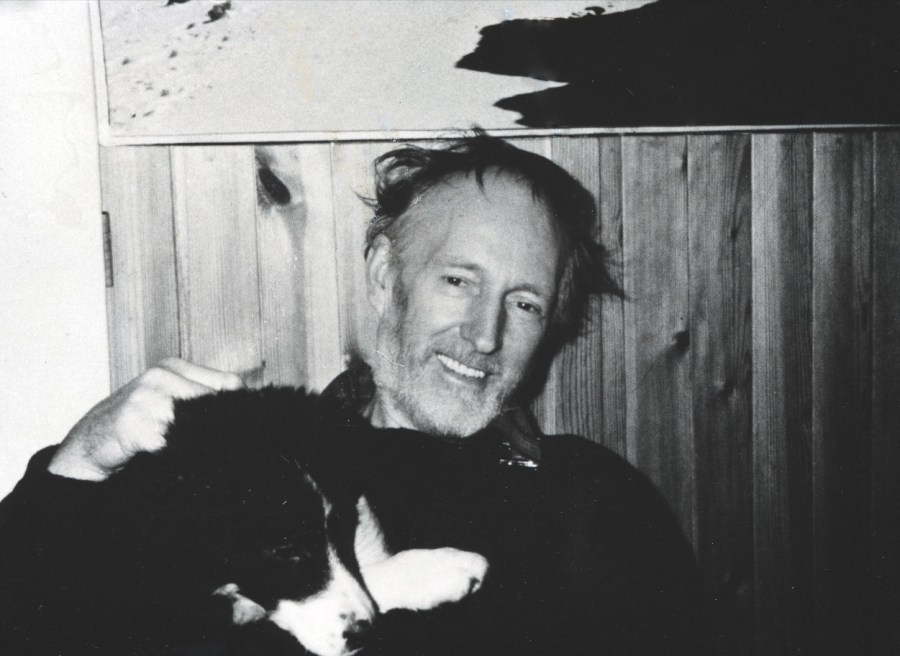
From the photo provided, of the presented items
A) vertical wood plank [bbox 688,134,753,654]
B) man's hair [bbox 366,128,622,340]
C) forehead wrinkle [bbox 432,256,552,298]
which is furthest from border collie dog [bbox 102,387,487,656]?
vertical wood plank [bbox 688,134,753,654]

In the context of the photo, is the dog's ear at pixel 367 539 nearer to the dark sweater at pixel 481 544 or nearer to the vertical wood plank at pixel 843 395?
the dark sweater at pixel 481 544

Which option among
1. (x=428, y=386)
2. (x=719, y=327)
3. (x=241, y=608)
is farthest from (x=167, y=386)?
(x=719, y=327)

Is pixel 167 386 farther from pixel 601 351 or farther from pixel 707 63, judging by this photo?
pixel 707 63

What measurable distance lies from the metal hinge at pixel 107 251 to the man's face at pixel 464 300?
611 mm

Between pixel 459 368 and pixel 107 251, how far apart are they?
0.85 metres

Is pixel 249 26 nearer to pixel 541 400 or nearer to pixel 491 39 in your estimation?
pixel 491 39

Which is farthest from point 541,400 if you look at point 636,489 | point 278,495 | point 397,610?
point 278,495

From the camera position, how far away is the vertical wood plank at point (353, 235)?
54.3 inches

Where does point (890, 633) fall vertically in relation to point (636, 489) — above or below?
below

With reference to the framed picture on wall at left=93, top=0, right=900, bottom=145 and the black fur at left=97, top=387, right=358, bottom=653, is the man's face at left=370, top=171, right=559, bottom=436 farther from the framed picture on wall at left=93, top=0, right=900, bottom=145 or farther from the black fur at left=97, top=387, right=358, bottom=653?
the black fur at left=97, top=387, right=358, bottom=653

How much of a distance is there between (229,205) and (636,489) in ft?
4.01

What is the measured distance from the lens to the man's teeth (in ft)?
4.38

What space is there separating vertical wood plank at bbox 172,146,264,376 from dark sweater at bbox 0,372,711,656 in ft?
1.07

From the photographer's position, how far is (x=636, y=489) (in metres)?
1.41
